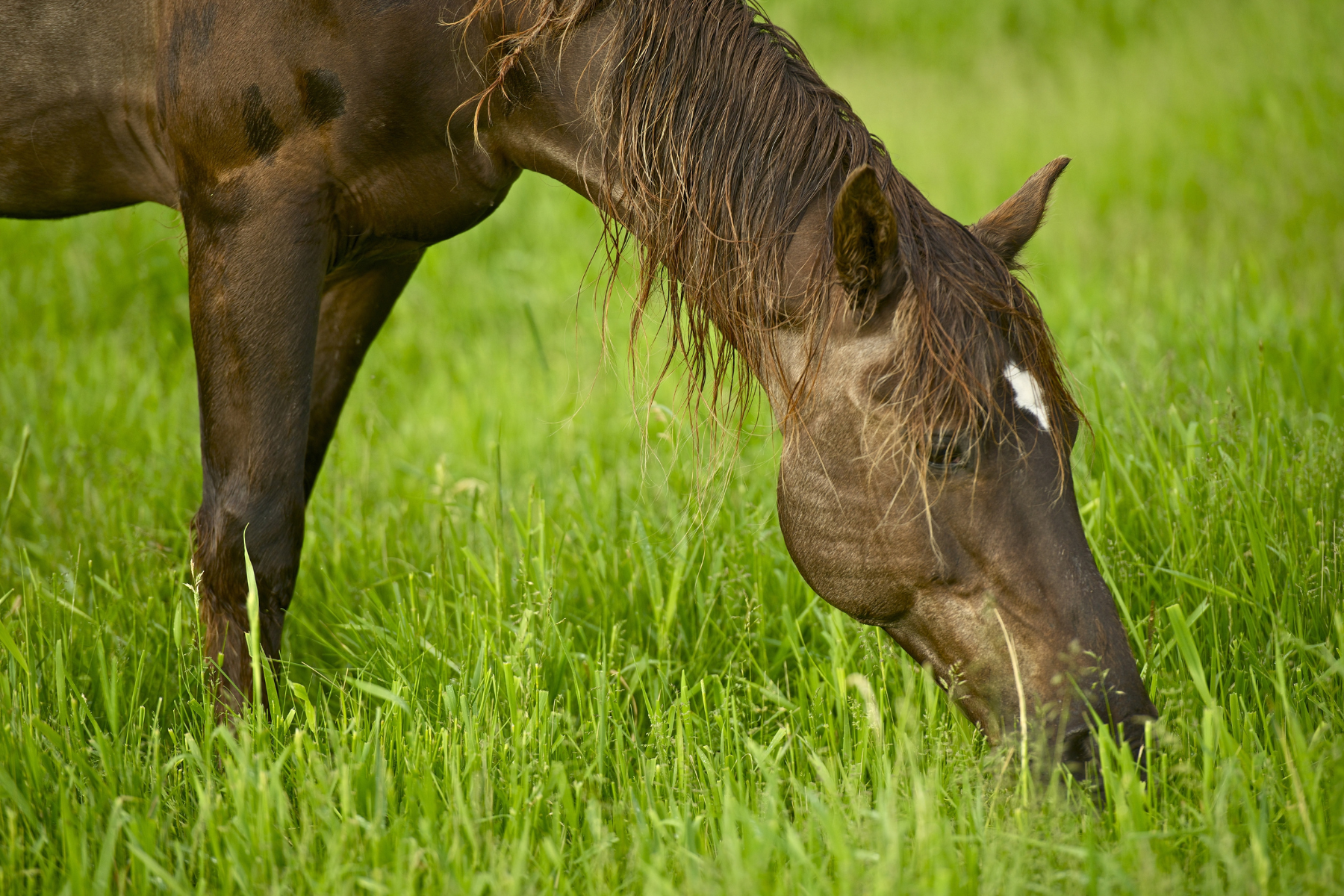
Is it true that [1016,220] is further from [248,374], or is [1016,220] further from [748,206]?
[248,374]

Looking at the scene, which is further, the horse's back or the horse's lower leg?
the horse's lower leg

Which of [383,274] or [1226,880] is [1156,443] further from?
[383,274]

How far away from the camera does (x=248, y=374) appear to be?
2.13 meters

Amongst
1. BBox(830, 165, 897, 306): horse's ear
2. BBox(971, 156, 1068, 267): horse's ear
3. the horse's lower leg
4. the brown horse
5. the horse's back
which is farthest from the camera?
the horse's lower leg

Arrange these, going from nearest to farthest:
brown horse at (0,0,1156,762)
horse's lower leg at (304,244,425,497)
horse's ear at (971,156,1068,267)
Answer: brown horse at (0,0,1156,762) < horse's ear at (971,156,1068,267) < horse's lower leg at (304,244,425,497)

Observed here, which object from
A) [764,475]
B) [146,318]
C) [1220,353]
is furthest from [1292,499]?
[146,318]

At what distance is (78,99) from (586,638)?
1.80m

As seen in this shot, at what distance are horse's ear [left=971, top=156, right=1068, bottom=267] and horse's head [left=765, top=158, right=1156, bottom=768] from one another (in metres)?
0.13

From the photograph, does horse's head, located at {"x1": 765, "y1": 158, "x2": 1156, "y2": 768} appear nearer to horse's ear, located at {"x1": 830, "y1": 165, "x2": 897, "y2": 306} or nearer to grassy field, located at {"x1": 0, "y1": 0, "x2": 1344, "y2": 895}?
horse's ear, located at {"x1": 830, "y1": 165, "x2": 897, "y2": 306}

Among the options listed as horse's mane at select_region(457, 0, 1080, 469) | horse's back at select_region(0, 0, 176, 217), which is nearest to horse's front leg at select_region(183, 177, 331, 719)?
horse's back at select_region(0, 0, 176, 217)

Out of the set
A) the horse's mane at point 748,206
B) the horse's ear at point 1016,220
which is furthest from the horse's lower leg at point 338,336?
the horse's ear at point 1016,220

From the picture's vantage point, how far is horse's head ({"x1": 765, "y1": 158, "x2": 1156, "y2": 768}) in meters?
1.81

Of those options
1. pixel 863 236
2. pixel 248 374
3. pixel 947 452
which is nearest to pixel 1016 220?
pixel 863 236

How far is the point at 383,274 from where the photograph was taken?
105 inches
